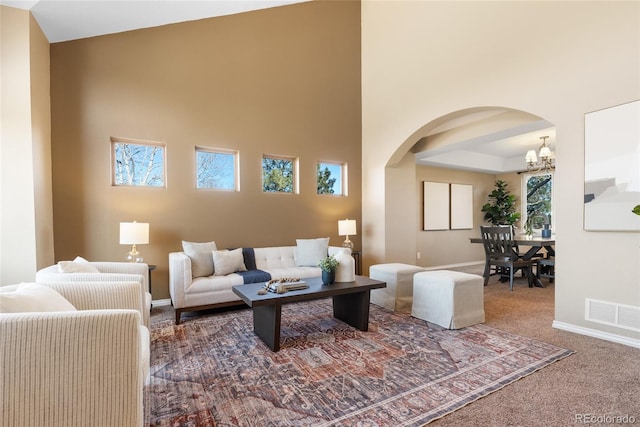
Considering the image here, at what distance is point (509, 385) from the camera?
6.79 ft

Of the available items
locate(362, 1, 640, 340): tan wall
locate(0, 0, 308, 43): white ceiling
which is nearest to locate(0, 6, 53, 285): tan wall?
locate(0, 0, 308, 43): white ceiling

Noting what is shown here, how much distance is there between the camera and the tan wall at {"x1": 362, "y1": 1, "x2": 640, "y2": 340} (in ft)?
9.07

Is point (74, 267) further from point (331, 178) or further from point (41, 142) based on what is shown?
point (331, 178)

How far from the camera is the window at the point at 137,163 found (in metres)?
4.05

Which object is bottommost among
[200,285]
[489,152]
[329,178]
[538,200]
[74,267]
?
[200,285]

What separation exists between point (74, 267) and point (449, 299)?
3351mm

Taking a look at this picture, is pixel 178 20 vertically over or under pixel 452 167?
over

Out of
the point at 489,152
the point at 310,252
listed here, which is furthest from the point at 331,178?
the point at 489,152

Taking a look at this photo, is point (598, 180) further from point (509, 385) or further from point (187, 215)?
point (187, 215)

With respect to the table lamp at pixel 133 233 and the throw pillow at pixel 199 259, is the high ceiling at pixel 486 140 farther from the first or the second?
the table lamp at pixel 133 233

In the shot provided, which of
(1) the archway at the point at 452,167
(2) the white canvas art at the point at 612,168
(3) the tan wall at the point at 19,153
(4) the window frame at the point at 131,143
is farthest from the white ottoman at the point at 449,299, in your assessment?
(3) the tan wall at the point at 19,153

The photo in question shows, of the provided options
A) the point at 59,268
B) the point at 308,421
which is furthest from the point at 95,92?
the point at 308,421

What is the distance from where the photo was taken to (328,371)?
228cm

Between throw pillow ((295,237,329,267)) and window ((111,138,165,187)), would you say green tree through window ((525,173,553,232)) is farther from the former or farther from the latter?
window ((111,138,165,187))
